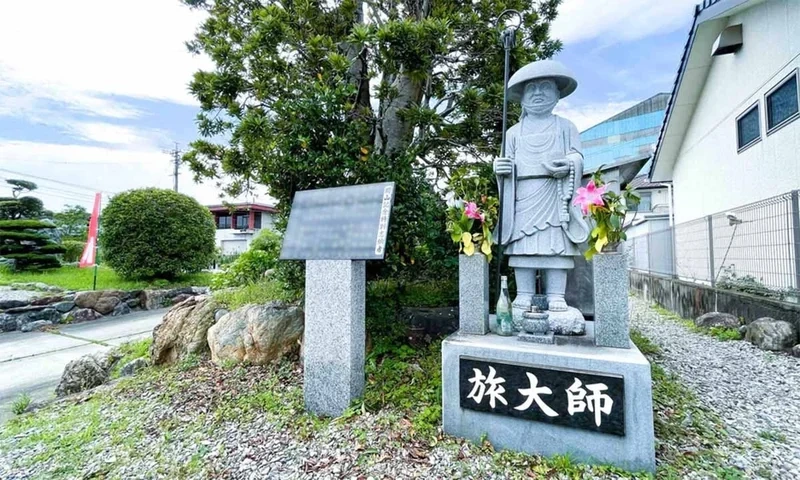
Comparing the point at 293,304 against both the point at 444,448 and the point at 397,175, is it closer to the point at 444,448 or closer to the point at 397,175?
the point at 397,175

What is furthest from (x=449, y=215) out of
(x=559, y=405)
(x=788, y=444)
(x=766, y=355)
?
(x=766, y=355)

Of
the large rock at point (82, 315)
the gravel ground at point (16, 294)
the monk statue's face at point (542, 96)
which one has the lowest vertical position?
the large rock at point (82, 315)

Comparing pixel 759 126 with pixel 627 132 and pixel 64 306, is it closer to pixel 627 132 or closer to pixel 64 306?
pixel 64 306

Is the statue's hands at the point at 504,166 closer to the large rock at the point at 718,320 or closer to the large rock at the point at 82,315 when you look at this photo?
the large rock at the point at 718,320

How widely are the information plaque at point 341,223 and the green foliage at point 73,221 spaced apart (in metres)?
20.3

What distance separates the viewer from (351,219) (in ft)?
8.96

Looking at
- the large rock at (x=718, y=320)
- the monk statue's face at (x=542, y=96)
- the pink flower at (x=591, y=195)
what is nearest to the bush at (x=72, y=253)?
the monk statue's face at (x=542, y=96)

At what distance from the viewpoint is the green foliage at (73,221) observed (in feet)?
57.5

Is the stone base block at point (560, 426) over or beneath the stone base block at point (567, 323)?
Answer: beneath

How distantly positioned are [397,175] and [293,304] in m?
1.91

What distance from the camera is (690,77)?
284 inches

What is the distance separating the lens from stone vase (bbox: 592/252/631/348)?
217 cm

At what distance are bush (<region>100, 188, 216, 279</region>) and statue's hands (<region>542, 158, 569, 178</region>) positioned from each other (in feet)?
27.4

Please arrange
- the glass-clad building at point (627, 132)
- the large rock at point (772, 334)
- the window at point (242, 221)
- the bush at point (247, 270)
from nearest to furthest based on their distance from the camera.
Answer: the large rock at point (772, 334) < the bush at point (247, 270) < the window at point (242, 221) < the glass-clad building at point (627, 132)
